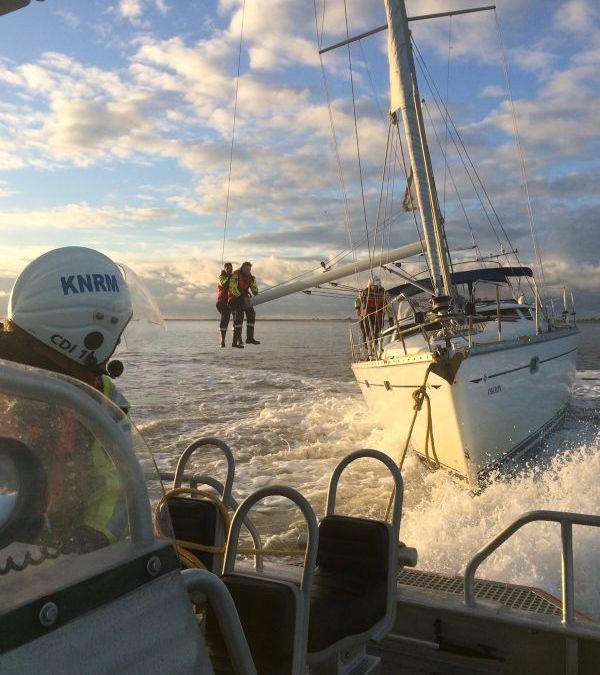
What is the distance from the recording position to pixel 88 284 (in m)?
2.57

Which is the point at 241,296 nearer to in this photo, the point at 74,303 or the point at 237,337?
the point at 237,337

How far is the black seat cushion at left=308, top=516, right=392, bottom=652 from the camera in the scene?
2680 mm

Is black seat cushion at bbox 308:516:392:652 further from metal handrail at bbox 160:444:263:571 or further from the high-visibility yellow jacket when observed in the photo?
the high-visibility yellow jacket

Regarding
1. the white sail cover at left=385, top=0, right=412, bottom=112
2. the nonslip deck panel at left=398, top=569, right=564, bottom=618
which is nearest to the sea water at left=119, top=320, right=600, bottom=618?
the nonslip deck panel at left=398, top=569, right=564, bottom=618

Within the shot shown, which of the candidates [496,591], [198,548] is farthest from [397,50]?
[198,548]

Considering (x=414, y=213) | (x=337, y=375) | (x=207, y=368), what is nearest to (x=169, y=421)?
(x=414, y=213)

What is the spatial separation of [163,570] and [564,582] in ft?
8.53

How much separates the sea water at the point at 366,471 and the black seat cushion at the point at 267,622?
1300 millimetres

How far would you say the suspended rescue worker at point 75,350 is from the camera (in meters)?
1.29

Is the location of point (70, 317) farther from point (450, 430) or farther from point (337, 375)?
point (337, 375)

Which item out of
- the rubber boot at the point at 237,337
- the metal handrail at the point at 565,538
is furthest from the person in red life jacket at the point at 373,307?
the metal handrail at the point at 565,538

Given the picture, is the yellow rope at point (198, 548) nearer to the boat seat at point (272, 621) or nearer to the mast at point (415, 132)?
the boat seat at point (272, 621)

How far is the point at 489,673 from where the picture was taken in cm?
349

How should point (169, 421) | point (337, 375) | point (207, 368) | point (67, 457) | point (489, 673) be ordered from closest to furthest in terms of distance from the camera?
point (67, 457) < point (489, 673) < point (169, 421) < point (337, 375) < point (207, 368)
